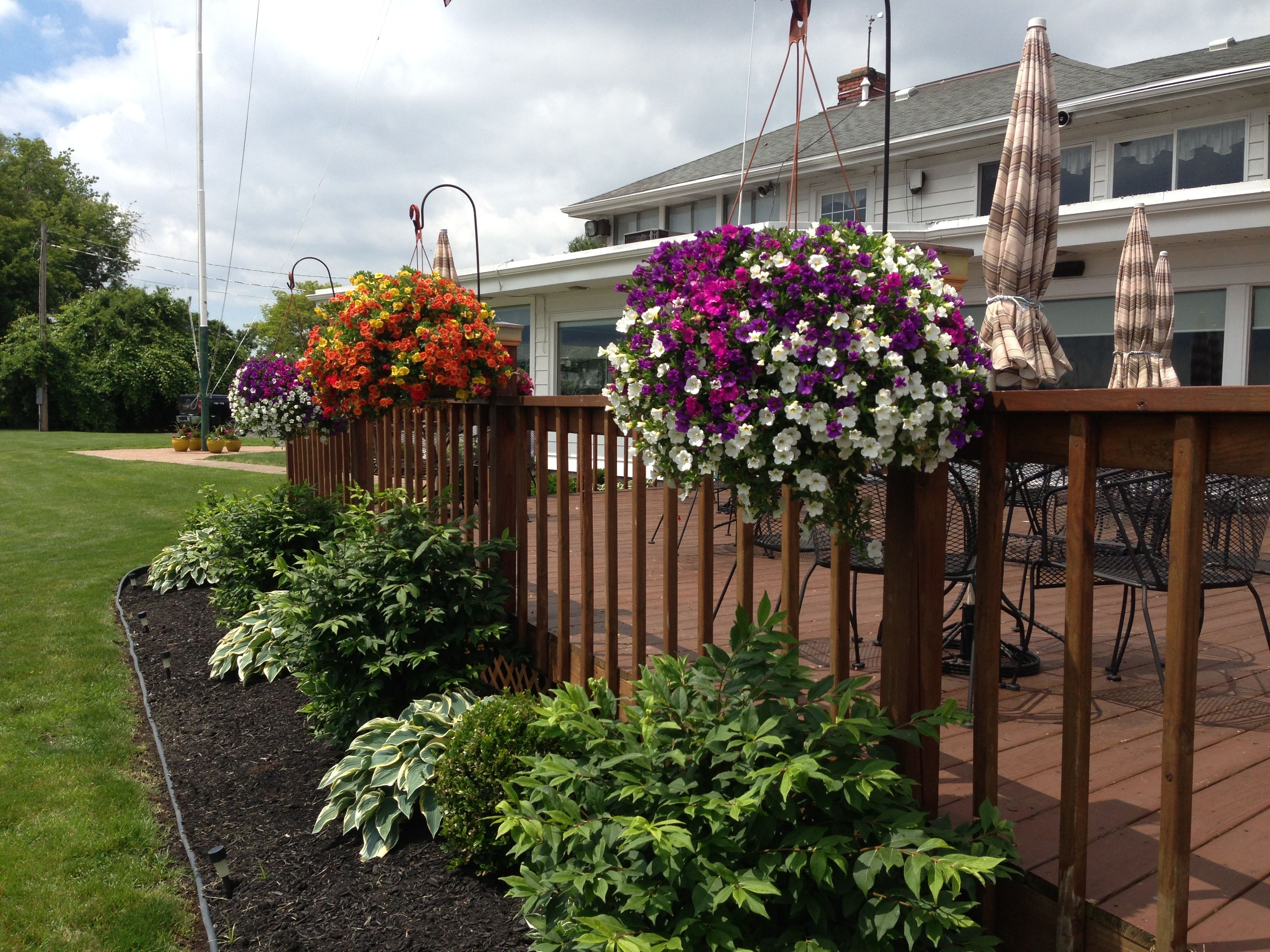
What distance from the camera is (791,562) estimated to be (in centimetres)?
233

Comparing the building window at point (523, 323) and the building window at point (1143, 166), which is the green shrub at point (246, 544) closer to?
the building window at point (523, 323)

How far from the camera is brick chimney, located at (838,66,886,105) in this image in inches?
664

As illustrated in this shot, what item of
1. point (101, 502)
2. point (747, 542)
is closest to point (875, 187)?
point (101, 502)

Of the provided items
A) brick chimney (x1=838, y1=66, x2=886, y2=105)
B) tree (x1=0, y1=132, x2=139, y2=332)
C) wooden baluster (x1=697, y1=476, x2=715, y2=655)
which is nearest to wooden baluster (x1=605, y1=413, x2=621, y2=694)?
wooden baluster (x1=697, y1=476, x2=715, y2=655)

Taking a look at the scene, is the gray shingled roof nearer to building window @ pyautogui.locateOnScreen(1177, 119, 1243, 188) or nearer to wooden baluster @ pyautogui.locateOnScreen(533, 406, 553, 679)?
building window @ pyautogui.locateOnScreen(1177, 119, 1243, 188)

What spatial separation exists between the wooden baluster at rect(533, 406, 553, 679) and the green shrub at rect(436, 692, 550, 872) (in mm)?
722

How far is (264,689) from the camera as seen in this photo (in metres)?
4.52

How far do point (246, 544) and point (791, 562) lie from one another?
15.3 ft

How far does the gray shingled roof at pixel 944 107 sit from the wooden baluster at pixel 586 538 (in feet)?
25.8

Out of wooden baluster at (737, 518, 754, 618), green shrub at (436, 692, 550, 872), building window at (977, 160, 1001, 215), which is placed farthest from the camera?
building window at (977, 160, 1001, 215)

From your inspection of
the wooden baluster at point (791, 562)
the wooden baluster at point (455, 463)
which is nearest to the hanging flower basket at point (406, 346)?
the wooden baluster at point (455, 463)

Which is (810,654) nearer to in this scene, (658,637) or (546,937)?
(658,637)

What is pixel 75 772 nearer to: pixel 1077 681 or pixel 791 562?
pixel 791 562

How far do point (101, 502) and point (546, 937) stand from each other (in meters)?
11.7
